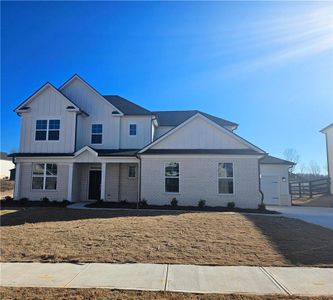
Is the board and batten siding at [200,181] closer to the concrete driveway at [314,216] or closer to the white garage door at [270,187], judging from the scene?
the concrete driveway at [314,216]

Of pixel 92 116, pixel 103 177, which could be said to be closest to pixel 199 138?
pixel 103 177

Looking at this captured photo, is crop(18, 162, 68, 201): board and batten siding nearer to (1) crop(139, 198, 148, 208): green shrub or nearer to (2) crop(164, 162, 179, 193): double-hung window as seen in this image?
(1) crop(139, 198, 148, 208): green shrub

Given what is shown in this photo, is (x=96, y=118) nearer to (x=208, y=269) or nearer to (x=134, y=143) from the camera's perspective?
(x=134, y=143)

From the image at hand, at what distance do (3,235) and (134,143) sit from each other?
13.0 metres

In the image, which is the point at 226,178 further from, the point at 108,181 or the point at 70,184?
the point at 70,184

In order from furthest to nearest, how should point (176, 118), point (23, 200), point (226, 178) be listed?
point (176, 118)
point (23, 200)
point (226, 178)

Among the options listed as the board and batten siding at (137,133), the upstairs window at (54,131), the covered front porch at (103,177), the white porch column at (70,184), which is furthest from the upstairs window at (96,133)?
the white porch column at (70,184)

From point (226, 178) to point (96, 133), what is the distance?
10.3 meters

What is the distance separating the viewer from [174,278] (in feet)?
17.4

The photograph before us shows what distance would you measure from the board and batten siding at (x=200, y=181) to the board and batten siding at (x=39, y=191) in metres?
5.97

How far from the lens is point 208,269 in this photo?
19.1ft

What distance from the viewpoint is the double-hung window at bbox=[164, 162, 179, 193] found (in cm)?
1720

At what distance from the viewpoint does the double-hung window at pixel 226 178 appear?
16.8m

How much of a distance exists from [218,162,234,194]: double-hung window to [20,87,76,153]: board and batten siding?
1042cm
